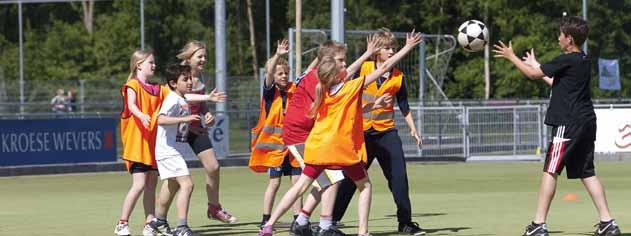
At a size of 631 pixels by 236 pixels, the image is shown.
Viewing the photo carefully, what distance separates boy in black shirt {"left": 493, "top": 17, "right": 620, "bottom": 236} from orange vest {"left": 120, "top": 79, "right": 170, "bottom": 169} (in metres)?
3.11

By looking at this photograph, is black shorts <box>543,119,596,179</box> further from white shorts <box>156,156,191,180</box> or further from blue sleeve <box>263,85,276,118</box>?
white shorts <box>156,156,191,180</box>

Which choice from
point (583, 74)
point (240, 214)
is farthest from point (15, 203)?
point (583, 74)

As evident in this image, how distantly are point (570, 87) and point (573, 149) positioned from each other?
1.67ft

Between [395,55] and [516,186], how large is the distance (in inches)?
357

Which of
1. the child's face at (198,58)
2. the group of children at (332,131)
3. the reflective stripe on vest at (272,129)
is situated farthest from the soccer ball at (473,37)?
the child's face at (198,58)

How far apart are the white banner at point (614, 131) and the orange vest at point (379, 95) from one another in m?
16.4

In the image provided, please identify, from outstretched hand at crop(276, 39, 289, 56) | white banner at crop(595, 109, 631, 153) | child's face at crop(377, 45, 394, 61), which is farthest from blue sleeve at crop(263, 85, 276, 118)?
white banner at crop(595, 109, 631, 153)

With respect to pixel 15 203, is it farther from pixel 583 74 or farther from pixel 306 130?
pixel 583 74

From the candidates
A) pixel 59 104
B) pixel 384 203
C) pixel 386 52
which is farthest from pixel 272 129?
pixel 59 104

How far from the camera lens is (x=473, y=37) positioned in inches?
635

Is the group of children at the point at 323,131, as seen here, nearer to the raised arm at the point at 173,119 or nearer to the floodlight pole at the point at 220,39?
the raised arm at the point at 173,119

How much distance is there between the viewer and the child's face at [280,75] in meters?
13.5

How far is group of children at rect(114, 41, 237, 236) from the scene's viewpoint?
1264 centimetres

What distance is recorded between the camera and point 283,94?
45.2 ft
